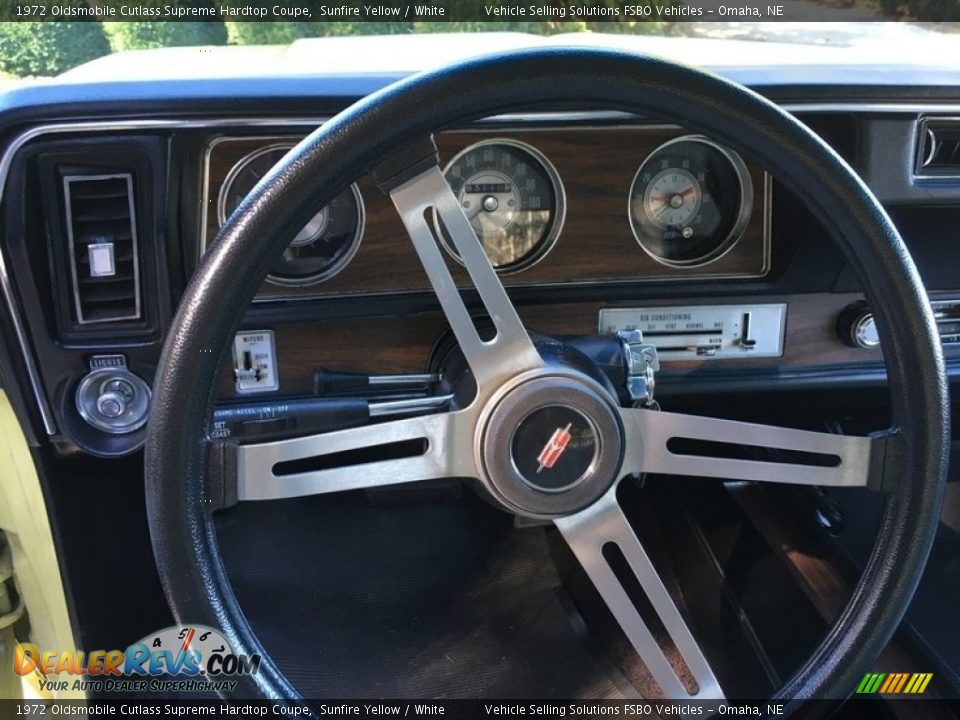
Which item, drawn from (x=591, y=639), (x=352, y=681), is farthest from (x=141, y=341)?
(x=591, y=639)

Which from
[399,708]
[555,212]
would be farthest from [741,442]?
[399,708]

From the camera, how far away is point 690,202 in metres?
1.59

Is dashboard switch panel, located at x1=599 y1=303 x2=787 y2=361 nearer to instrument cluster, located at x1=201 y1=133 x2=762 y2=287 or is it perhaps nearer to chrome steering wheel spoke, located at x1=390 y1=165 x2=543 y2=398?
instrument cluster, located at x1=201 y1=133 x2=762 y2=287

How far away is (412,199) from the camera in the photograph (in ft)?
3.22

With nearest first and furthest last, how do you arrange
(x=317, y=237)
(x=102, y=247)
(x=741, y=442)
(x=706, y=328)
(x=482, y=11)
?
(x=741, y=442)
(x=102, y=247)
(x=317, y=237)
(x=706, y=328)
(x=482, y=11)

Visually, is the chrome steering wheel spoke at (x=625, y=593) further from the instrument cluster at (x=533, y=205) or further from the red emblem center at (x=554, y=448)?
the instrument cluster at (x=533, y=205)

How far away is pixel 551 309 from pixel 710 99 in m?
0.64

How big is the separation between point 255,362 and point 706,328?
0.81 m

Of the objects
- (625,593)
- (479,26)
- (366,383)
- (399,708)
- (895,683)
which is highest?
(479,26)

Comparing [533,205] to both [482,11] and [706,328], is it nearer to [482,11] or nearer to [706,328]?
[706,328]

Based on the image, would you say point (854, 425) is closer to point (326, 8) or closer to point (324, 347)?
point (324, 347)

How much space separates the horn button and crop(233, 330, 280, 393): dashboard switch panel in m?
0.58

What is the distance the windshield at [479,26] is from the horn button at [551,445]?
740 millimetres

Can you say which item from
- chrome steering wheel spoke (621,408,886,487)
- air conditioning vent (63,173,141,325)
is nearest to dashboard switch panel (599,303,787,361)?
chrome steering wheel spoke (621,408,886,487)
